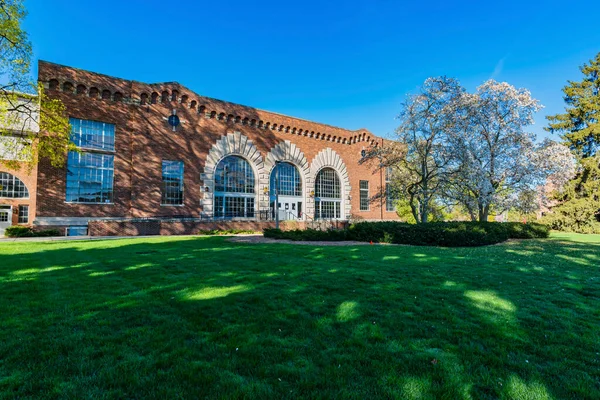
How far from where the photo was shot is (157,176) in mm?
24547

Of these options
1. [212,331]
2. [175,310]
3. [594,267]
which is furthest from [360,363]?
[594,267]

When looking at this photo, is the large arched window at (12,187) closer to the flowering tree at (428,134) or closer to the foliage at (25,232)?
the foliage at (25,232)

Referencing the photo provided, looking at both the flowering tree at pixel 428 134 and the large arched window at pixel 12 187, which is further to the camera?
the large arched window at pixel 12 187

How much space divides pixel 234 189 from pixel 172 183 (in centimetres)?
559

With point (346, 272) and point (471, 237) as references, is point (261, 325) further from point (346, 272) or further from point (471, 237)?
point (471, 237)

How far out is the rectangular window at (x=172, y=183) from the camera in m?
25.0

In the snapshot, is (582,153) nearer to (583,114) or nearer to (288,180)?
(583,114)

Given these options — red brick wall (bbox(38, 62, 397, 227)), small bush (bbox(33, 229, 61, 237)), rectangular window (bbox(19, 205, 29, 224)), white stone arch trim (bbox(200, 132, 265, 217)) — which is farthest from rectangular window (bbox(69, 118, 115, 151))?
rectangular window (bbox(19, 205, 29, 224))

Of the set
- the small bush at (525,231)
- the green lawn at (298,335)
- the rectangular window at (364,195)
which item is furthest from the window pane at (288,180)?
the green lawn at (298,335)

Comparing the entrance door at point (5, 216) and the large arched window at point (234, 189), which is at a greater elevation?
the large arched window at point (234, 189)

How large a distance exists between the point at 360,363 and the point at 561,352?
224 centimetres

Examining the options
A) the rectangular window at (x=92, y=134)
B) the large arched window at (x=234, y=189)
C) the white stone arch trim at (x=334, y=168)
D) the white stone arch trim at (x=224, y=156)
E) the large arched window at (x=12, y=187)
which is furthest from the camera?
the white stone arch trim at (x=334, y=168)

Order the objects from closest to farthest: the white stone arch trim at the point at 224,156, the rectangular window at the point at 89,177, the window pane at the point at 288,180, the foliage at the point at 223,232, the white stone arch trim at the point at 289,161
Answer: the rectangular window at the point at 89,177, the foliage at the point at 223,232, the white stone arch trim at the point at 224,156, the white stone arch trim at the point at 289,161, the window pane at the point at 288,180

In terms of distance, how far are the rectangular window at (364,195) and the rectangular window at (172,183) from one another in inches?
824
